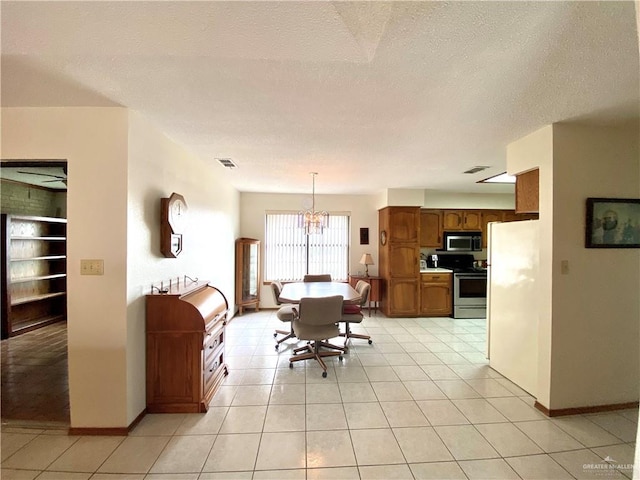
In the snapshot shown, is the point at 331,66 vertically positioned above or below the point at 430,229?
above

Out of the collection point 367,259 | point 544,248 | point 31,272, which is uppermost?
point 544,248

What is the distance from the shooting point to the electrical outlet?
198 centimetres

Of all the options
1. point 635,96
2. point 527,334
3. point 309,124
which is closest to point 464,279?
point 527,334

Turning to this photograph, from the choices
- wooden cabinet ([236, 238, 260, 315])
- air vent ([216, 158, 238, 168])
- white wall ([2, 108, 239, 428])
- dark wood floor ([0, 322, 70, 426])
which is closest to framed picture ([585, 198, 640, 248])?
air vent ([216, 158, 238, 168])

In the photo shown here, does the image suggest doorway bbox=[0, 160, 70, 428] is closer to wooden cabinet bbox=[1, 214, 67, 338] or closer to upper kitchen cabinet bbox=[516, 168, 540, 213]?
wooden cabinet bbox=[1, 214, 67, 338]

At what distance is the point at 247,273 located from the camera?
214 inches

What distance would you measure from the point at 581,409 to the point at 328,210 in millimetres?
4591

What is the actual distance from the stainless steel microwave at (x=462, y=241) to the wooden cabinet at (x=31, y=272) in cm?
681

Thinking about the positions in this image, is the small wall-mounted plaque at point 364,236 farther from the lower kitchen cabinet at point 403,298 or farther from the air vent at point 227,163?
the air vent at point 227,163

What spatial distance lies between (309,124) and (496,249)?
2481 mm

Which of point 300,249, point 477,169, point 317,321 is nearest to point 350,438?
point 317,321

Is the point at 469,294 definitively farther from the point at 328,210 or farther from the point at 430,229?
the point at 328,210

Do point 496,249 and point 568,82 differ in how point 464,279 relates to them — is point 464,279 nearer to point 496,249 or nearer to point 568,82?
point 496,249

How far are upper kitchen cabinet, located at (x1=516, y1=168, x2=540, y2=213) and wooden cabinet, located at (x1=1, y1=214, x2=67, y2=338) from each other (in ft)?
20.8
